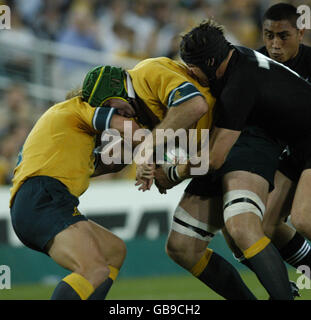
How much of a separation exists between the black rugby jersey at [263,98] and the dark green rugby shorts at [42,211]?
3.50ft

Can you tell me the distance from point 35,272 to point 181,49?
178 inches

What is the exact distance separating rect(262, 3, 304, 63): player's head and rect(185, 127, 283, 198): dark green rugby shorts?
67 centimetres

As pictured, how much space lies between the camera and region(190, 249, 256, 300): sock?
4910 millimetres

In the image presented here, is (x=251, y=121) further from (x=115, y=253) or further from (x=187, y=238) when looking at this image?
(x=115, y=253)

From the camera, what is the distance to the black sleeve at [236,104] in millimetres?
4480

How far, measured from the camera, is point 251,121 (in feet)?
15.7

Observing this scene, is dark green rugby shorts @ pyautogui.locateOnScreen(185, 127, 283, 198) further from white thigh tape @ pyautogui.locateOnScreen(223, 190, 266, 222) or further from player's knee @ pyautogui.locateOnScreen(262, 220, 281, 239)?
player's knee @ pyautogui.locateOnScreen(262, 220, 281, 239)

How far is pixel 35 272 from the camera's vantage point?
27.5ft

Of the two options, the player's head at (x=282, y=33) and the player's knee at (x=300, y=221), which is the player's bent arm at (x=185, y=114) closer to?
the player's knee at (x=300, y=221)

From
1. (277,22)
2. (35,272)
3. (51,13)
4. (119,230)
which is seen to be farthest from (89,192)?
(277,22)

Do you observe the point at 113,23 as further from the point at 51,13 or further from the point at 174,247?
the point at 174,247

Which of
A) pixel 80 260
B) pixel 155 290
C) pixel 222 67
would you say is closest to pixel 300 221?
pixel 222 67

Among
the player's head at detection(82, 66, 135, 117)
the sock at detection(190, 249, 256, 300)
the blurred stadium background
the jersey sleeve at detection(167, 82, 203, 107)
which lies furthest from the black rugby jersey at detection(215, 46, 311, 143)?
the blurred stadium background

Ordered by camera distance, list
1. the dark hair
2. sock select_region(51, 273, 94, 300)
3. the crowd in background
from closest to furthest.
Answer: sock select_region(51, 273, 94, 300) → the dark hair → the crowd in background
